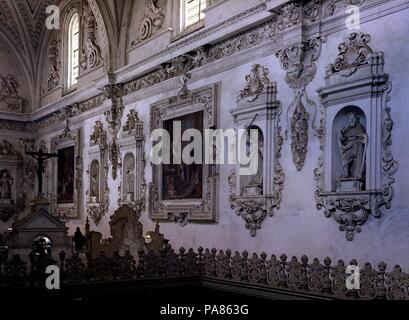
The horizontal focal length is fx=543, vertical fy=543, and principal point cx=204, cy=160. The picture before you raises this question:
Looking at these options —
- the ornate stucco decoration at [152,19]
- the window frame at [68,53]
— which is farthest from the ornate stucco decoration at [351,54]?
the window frame at [68,53]

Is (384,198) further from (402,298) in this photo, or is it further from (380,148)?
(402,298)

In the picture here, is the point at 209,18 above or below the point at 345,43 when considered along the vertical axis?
above

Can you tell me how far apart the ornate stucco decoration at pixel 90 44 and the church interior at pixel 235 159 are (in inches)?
2.4

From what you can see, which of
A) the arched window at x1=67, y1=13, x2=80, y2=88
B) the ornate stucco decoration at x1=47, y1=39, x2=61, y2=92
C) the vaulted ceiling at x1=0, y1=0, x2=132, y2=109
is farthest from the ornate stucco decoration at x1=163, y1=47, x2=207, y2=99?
the ornate stucco decoration at x1=47, y1=39, x2=61, y2=92

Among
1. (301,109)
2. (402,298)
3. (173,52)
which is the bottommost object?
(402,298)

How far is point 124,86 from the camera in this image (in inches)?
570

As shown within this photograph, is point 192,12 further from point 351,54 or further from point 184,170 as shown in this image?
point 351,54

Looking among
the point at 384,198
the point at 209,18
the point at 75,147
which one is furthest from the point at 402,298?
the point at 75,147

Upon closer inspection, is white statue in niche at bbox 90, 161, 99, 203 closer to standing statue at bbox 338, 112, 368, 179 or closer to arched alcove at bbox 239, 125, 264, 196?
arched alcove at bbox 239, 125, 264, 196

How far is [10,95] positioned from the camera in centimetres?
2036

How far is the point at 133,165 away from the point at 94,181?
2.45m

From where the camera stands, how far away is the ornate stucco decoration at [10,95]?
20234 mm

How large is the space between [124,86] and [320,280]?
9.30m

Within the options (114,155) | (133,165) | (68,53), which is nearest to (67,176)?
(114,155)
